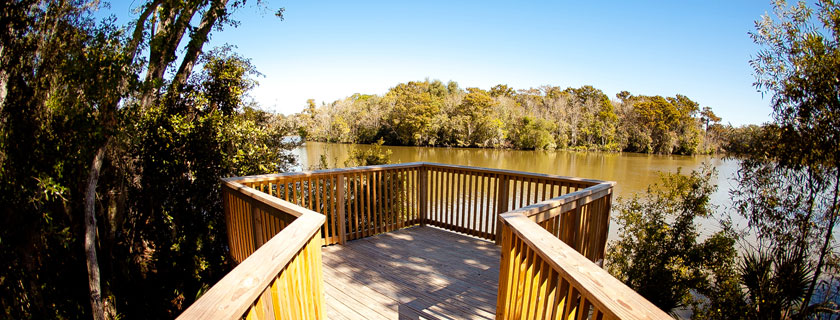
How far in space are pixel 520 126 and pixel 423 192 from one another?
119ft

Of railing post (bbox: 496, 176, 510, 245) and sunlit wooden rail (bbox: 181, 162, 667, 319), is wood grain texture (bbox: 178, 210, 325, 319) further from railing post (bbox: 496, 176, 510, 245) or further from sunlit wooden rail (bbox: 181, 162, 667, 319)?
railing post (bbox: 496, 176, 510, 245)

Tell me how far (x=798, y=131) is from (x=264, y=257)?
23.3ft

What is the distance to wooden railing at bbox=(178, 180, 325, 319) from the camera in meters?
0.99

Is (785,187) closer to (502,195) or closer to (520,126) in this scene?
(502,195)

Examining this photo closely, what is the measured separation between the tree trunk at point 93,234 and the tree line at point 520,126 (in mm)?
31915

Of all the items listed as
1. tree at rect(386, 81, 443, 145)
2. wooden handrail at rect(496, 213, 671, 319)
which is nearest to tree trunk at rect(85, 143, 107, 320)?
wooden handrail at rect(496, 213, 671, 319)

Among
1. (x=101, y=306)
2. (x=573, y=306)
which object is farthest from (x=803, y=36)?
(x=101, y=306)

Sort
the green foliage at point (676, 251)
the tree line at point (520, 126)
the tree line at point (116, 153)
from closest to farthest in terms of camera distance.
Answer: the tree line at point (116, 153) < the green foliage at point (676, 251) < the tree line at point (520, 126)

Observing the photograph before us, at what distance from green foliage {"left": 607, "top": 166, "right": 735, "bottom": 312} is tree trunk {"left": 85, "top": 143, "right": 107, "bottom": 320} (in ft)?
28.8

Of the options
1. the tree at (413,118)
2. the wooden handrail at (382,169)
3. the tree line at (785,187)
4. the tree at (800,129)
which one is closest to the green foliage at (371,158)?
the wooden handrail at (382,169)

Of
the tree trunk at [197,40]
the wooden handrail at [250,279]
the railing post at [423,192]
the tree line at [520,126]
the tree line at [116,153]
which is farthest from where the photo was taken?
the tree line at [520,126]

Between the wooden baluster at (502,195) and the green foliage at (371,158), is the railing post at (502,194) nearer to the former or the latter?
the wooden baluster at (502,195)

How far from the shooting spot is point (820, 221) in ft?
18.2

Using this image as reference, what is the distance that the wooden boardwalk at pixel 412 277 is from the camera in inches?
113
